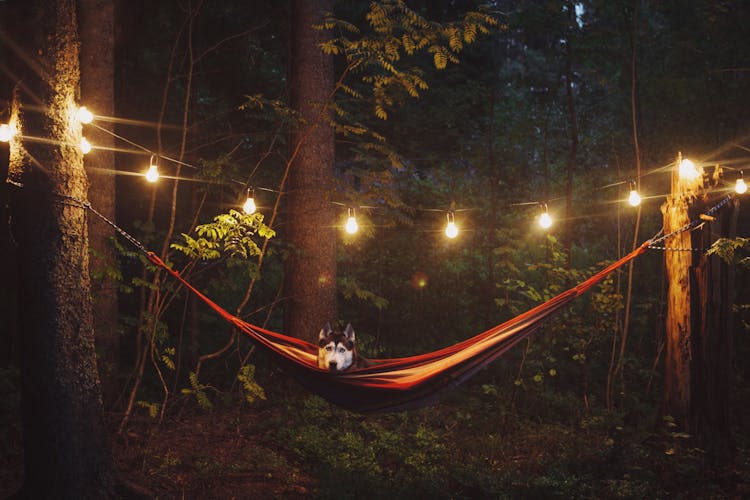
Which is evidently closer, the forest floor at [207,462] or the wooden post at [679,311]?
the forest floor at [207,462]

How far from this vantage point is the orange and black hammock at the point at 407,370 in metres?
3.31

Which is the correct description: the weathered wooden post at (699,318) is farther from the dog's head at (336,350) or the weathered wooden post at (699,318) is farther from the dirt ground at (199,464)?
the dirt ground at (199,464)

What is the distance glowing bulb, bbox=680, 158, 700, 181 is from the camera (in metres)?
3.61

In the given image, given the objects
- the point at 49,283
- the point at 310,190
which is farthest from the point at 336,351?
the point at 49,283

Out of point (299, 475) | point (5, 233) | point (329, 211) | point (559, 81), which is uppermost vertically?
point (559, 81)

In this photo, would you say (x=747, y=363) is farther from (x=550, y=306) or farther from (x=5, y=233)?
(x=5, y=233)

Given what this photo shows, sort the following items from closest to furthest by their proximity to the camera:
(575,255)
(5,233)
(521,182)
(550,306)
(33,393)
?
(33,393) < (550,306) < (5,233) < (521,182) < (575,255)

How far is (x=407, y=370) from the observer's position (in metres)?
3.49

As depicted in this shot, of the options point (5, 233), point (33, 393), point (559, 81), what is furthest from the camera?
point (559, 81)

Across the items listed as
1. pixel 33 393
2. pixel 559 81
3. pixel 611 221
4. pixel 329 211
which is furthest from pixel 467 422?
pixel 611 221

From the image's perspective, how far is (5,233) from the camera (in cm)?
476

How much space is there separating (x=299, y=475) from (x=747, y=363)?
5708 mm

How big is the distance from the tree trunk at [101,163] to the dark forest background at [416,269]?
0.25 feet

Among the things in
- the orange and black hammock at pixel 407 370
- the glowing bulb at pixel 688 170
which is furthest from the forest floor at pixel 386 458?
the glowing bulb at pixel 688 170
